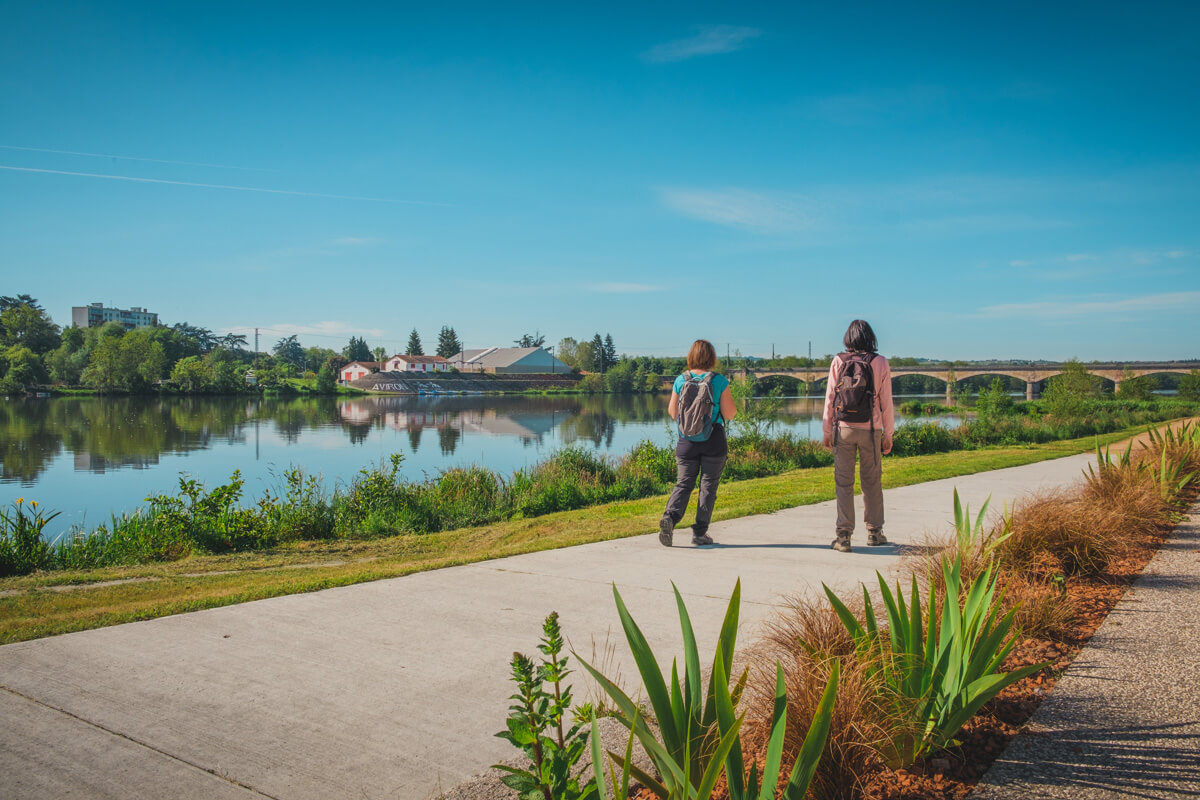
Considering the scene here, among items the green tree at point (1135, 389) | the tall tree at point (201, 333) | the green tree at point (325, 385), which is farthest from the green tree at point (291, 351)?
the green tree at point (1135, 389)

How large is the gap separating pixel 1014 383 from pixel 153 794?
101m

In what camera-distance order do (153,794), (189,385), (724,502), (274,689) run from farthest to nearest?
(189,385), (724,502), (274,689), (153,794)

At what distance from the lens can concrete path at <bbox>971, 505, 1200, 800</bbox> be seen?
2.56 metres

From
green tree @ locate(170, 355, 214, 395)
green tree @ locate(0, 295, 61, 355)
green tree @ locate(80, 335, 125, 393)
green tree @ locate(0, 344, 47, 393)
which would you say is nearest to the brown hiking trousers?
green tree @ locate(170, 355, 214, 395)

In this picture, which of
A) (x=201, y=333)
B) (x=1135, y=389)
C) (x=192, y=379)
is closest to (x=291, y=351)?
(x=201, y=333)

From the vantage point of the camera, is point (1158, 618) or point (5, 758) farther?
point (1158, 618)

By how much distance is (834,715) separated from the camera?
2.65 m

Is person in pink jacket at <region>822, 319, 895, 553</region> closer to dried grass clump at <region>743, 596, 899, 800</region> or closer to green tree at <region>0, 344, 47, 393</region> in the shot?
dried grass clump at <region>743, 596, 899, 800</region>

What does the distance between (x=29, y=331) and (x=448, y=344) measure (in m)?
73.6

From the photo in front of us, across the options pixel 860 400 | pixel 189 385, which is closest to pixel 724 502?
pixel 860 400

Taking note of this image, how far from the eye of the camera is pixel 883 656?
9.48 feet

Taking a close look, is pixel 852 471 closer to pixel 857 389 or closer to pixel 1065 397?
pixel 857 389

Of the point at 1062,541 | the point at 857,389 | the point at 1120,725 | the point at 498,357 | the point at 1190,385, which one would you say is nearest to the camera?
the point at 1120,725

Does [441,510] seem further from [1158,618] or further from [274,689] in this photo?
[1158,618]
